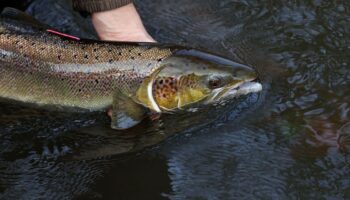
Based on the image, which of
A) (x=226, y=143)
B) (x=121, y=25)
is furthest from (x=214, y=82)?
(x=121, y=25)

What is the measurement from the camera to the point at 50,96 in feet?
8.87

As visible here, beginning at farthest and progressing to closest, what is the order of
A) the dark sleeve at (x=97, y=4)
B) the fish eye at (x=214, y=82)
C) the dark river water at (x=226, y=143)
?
1. the dark sleeve at (x=97, y=4)
2. the fish eye at (x=214, y=82)
3. the dark river water at (x=226, y=143)

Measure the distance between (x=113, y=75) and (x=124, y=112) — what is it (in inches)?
6.8

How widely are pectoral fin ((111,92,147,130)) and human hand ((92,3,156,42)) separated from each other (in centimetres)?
43

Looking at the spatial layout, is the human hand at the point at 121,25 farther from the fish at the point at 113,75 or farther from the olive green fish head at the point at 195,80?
the olive green fish head at the point at 195,80

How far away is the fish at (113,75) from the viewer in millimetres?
2590

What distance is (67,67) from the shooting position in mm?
2668

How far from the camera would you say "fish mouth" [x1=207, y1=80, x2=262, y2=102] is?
2.59 metres

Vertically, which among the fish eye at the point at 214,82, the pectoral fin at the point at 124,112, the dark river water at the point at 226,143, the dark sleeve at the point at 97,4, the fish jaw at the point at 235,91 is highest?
the dark sleeve at the point at 97,4

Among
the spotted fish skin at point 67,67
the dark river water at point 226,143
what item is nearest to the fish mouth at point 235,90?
the dark river water at point 226,143

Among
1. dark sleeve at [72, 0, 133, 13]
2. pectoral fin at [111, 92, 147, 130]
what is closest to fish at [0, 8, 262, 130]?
pectoral fin at [111, 92, 147, 130]

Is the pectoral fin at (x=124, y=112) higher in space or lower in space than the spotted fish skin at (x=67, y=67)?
lower

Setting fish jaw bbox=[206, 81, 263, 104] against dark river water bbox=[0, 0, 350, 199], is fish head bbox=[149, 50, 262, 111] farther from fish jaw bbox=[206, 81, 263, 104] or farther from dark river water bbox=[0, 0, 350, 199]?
dark river water bbox=[0, 0, 350, 199]

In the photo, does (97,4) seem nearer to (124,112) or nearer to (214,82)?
(124,112)
